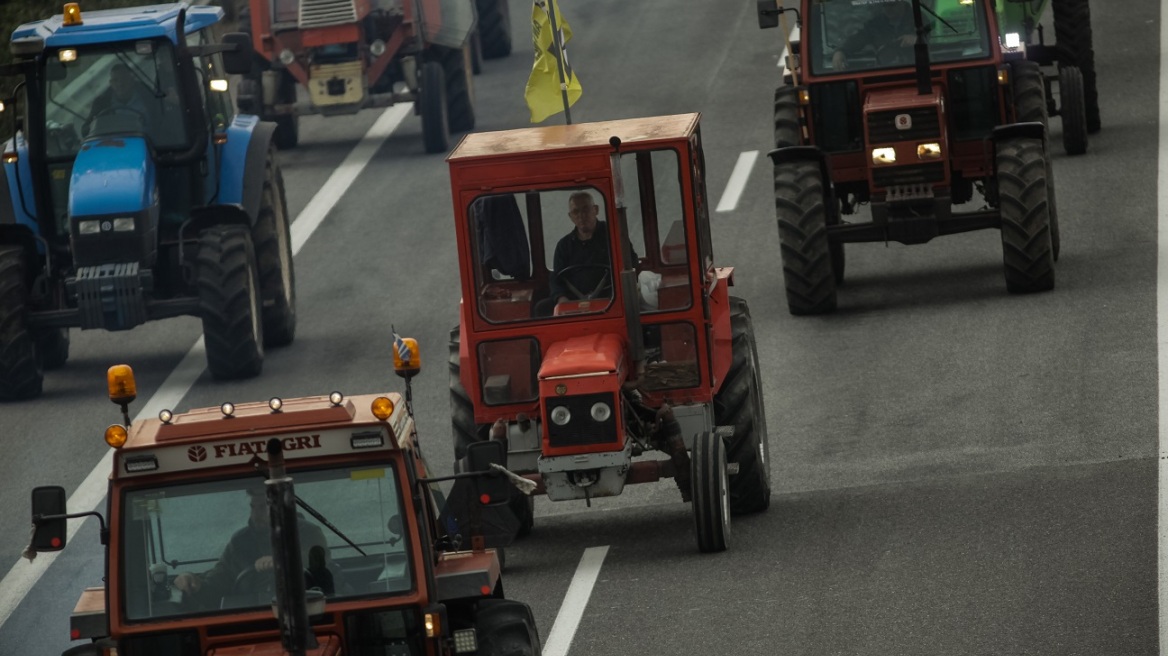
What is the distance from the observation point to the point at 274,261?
71.7 feet

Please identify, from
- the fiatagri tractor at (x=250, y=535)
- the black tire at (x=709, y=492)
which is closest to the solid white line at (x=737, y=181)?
the black tire at (x=709, y=492)

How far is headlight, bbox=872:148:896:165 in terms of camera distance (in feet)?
66.9

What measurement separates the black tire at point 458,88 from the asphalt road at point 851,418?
1.85 ft

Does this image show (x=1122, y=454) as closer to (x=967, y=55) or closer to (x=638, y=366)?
(x=638, y=366)

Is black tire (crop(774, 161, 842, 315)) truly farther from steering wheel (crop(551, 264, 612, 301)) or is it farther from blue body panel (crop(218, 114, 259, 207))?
steering wheel (crop(551, 264, 612, 301))

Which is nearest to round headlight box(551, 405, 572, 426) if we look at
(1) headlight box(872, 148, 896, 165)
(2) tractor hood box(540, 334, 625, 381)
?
(2) tractor hood box(540, 334, 625, 381)

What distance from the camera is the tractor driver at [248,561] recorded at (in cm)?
905

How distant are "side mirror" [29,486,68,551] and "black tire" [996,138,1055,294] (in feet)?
40.1

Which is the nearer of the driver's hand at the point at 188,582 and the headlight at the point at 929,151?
the driver's hand at the point at 188,582

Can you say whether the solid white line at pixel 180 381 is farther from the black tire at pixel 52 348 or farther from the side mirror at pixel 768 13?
the side mirror at pixel 768 13

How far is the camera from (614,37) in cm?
3516

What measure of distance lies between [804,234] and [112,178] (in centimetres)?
581

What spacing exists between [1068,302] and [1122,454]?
5.00 m

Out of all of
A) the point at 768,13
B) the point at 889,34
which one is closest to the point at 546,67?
the point at 768,13
